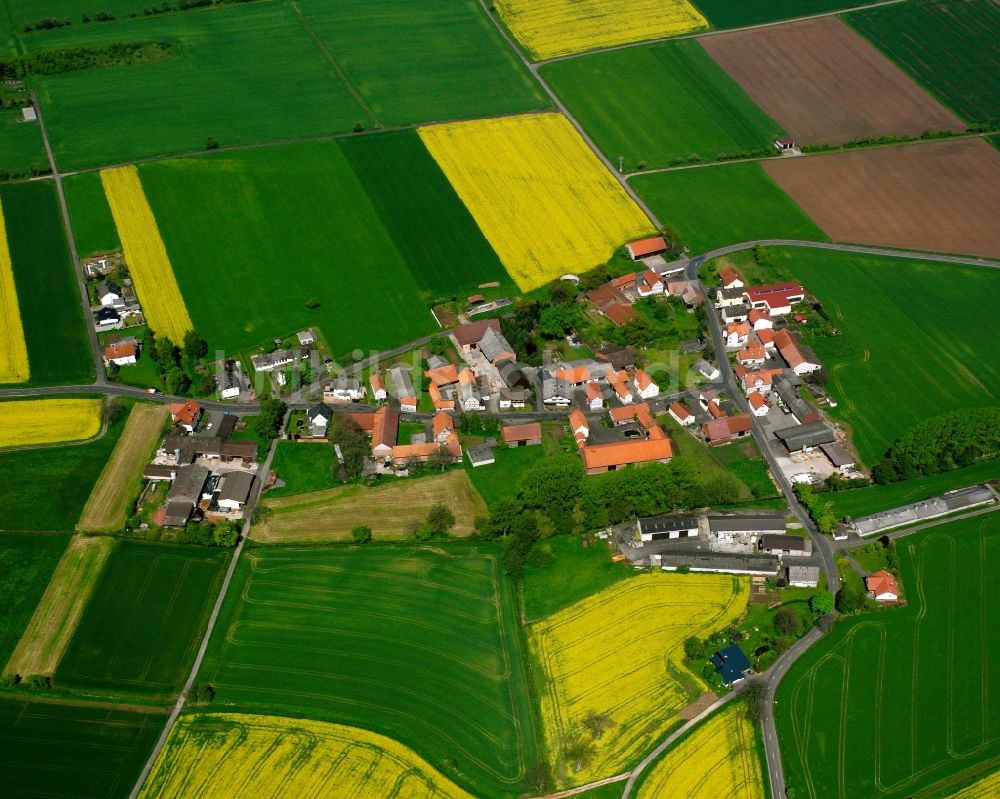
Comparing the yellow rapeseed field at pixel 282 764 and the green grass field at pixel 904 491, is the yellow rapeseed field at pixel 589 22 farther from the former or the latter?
the yellow rapeseed field at pixel 282 764

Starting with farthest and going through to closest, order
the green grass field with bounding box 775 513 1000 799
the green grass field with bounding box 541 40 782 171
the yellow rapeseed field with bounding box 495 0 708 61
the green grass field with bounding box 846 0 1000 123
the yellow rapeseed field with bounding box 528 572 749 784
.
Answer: the yellow rapeseed field with bounding box 495 0 708 61
the green grass field with bounding box 846 0 1000 123
the green grass field with bounding box 541 40 782 171
the yellow rapeseed field with bounding box 528 572 749 784
the green grass field with bounding box 775 513 1000 799

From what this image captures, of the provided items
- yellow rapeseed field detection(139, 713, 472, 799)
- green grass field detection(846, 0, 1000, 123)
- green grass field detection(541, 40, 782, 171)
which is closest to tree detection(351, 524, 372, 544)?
yellow rapeseed field detection(139, 713, 472, 799)

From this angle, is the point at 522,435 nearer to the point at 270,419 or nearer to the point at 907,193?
the point at 270,419

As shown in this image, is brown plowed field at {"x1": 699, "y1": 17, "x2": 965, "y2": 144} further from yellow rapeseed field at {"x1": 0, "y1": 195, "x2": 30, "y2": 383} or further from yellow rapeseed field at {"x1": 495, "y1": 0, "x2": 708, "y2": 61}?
yellow rapeseed field at {"x1": 0, "y1": 195, "x2": 30, "y2": 383}

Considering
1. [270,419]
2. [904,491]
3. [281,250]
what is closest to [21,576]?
[270,419]

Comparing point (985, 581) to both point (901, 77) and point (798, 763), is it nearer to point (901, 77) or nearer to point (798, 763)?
point (798, 763)

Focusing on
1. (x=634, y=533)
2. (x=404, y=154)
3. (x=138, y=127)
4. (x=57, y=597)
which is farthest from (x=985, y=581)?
(x=138, y=127)

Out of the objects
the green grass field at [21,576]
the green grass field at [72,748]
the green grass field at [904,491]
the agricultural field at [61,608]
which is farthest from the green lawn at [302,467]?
the green grass field at [904,491]
